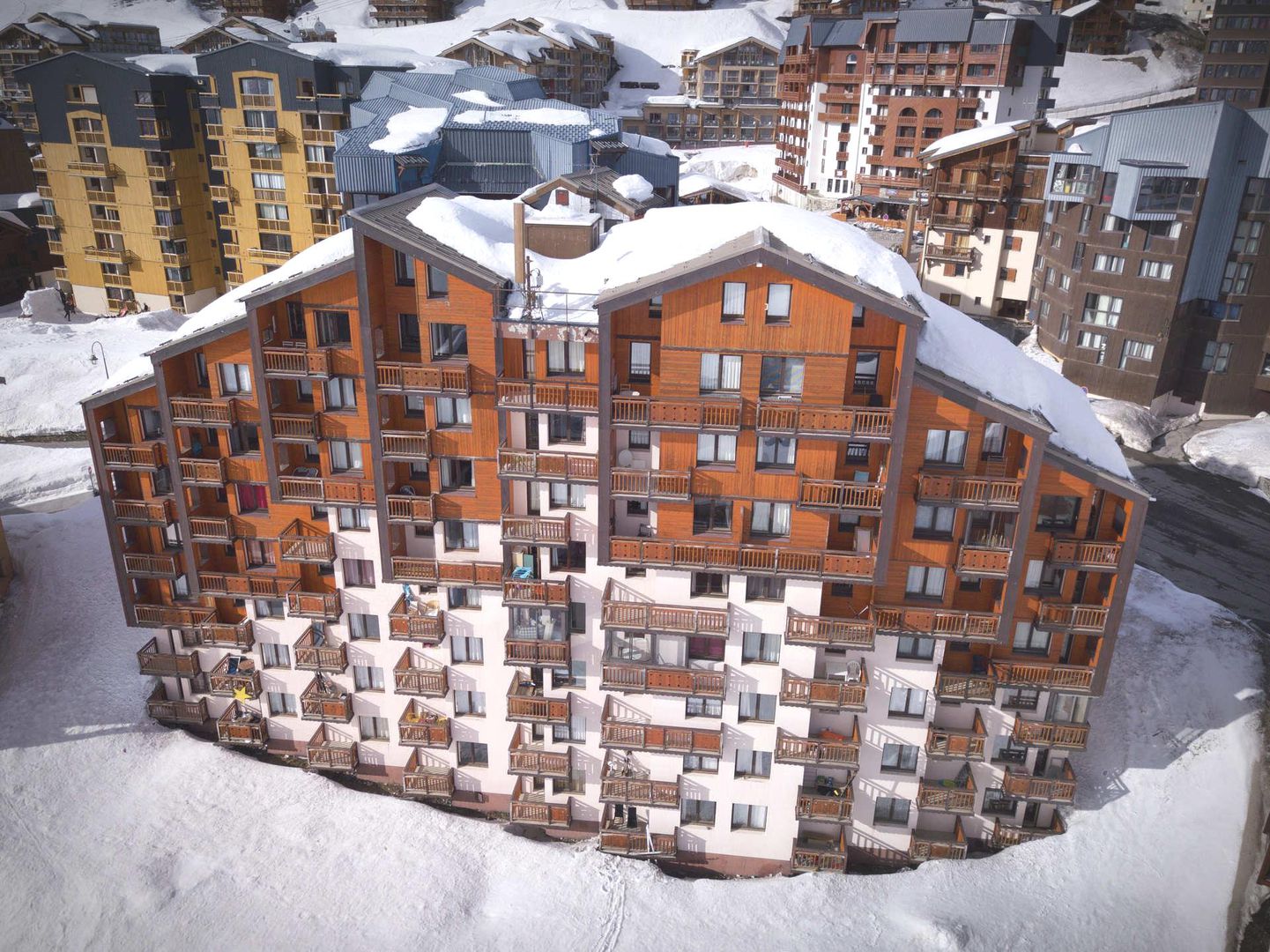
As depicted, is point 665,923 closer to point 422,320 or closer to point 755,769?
point 755,769

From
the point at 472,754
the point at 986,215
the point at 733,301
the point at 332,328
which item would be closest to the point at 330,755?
the point at 472,754

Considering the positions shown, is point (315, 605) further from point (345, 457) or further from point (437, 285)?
point (437, 285)

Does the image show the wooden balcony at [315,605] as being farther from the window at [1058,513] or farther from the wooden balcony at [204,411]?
the window at [1058,513]

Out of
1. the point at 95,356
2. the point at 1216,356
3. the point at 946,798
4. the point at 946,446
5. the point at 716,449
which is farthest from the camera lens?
Result: the point at 95,356

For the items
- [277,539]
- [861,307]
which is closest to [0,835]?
[277,539]

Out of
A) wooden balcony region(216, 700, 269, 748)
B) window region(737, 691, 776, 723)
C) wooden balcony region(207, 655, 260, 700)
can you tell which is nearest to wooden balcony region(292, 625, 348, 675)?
wooden balcony region(207, 655, 260, 700)

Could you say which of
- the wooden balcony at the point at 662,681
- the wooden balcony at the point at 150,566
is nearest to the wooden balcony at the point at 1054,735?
the wooden balcony at the point at 662,681

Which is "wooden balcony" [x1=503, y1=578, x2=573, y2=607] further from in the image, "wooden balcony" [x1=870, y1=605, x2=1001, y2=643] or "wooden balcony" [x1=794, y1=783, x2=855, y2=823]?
"wooden balcony" [x1=794, y1=783, x2=855, y2=823]
